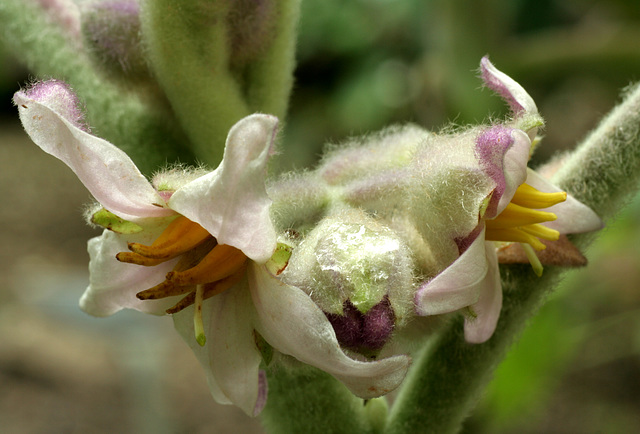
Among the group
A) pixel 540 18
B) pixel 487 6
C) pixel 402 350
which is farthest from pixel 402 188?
pixel 540 18

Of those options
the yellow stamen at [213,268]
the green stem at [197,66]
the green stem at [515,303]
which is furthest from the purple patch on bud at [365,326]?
the green stem at [197,66]

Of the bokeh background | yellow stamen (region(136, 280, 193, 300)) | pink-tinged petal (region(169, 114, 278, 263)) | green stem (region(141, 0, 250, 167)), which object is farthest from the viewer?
the bokeh background

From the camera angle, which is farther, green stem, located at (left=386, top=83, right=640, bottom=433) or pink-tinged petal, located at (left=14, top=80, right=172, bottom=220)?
green stem, located at (left=386, top=83, right=640, bottom=433)

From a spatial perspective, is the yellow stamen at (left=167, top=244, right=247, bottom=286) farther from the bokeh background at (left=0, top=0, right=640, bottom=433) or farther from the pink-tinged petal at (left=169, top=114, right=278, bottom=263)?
the bokeh background at (left=0, top=0, right=640, bottom=433)

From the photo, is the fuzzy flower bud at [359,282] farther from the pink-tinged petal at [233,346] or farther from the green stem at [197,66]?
the green stem at [197,66]

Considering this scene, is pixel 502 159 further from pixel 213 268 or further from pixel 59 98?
pixel 59 98

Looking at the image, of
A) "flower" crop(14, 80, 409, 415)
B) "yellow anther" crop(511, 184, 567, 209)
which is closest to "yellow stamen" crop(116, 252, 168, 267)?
"flower" crop(14, 80, 409, 415)

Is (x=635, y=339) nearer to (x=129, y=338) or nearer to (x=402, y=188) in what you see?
(x=129, y=338)
